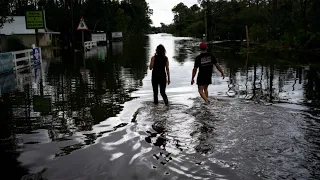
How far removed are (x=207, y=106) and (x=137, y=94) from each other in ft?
9.50

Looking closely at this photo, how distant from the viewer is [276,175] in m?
4.41

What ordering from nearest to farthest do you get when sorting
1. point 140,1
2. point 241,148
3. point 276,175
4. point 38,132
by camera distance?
point 276,175 < point 241,148 < point 38,132 < point 140,1

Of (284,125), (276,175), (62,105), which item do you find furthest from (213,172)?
(62,105)

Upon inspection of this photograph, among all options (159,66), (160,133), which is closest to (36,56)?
(159,66)

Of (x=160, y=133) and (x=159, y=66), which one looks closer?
(x=160, y=133)

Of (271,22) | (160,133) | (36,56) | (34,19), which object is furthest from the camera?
(271,22)

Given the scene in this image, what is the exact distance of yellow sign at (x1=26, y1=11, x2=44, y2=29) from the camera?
26938 mm

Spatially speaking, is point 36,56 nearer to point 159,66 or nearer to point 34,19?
point 34,19

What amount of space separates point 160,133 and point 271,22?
39.3m

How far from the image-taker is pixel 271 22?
138 ft

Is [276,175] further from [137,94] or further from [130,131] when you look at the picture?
[137,94]

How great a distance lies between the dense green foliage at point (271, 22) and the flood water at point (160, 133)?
72.8 ft

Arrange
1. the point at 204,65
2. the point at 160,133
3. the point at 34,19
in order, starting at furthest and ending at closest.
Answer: the point at 34,19
the point at 204,65
the point at 160,133

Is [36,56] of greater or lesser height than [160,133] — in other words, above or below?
above
